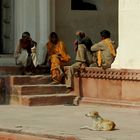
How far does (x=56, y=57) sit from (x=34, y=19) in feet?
5.47

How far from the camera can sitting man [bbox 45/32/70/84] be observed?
1459 cm

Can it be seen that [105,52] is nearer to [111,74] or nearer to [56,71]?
[111,74]

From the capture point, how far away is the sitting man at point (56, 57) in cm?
1459

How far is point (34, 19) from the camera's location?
16.0 meters

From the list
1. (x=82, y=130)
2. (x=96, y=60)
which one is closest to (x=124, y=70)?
(x=96, y=60)

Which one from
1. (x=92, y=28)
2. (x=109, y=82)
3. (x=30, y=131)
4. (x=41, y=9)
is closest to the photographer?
(x=30, y=131)

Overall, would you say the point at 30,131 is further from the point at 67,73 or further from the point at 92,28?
the point at 92,28

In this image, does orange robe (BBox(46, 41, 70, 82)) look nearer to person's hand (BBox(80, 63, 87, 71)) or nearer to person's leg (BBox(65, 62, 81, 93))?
person's leg (BBox(65, 62, 81, 93))

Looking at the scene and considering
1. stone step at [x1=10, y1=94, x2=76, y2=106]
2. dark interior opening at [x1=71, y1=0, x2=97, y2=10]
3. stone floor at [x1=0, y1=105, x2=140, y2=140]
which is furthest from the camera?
dark interior opening at [x1=71, y1=0, x2=97, y2=10]

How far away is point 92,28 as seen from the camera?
1705 centimetres

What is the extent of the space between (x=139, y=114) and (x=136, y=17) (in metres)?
2.06

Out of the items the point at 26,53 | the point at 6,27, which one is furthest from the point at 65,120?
the point at 6,27

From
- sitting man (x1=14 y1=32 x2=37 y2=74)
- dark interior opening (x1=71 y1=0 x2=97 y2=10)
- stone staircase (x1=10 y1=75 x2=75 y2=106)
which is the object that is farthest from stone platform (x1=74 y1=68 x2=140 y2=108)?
dark interior opening (x1=71 y1=0 x2=97 y2=10)

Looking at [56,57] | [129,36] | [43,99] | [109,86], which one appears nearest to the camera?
[129,36]
